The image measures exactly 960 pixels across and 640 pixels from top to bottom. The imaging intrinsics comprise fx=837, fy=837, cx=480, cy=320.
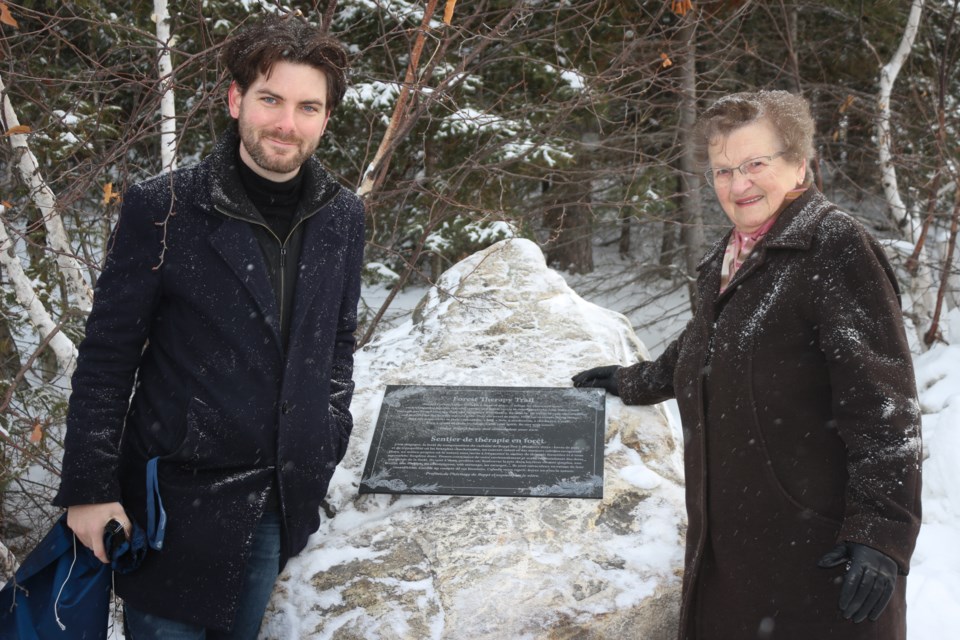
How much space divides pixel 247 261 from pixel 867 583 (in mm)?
1779

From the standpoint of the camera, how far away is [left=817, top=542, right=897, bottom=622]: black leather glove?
1979 mm

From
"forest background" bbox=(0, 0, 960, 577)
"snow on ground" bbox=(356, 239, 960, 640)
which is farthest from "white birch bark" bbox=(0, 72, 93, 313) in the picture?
"snow on ground" bbox=(356, 239, 960, 640)

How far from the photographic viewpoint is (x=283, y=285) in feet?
7.93

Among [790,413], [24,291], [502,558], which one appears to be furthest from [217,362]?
[24,291]

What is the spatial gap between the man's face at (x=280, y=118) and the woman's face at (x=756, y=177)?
3.89ft

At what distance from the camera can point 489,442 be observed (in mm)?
3283

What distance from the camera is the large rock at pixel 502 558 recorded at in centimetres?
270

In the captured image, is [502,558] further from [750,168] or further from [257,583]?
[750,168]

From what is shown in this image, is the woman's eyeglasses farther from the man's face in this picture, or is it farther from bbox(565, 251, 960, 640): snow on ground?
bbox(565, 251, 960, 640): snow on ground

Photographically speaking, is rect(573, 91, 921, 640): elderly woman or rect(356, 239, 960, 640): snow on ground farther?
rect(356, 239, 960, 640): snow on ground

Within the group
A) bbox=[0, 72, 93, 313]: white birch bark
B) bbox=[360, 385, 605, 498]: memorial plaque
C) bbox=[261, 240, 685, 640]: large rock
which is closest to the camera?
bbox=[261, 240, 685, 640]: large rock

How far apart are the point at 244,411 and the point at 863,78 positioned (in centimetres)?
1118

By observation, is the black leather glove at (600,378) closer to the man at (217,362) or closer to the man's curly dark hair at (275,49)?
the man at (217,362)

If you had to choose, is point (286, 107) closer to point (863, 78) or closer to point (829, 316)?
point (829, 316)
